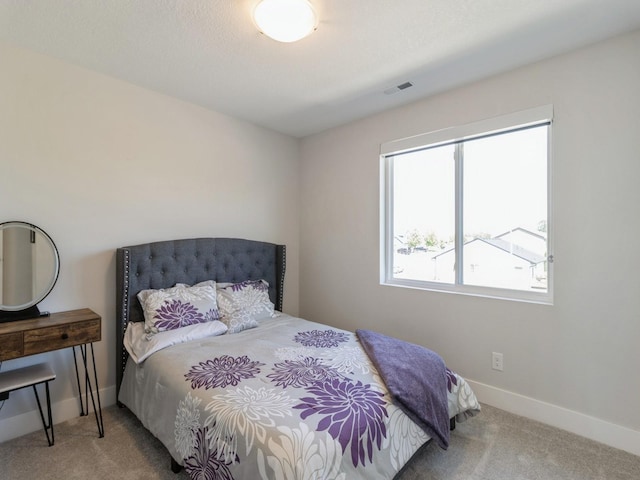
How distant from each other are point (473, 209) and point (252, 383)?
6.87 feet

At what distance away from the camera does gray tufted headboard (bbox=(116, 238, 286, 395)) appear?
2.26m

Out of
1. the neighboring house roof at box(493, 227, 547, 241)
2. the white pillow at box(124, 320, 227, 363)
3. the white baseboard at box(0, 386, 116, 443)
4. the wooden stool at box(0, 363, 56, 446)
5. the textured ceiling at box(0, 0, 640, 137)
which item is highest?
the textured ceiling at box(0, 0, 640, 137)

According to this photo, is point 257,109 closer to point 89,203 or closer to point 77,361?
point 89,203

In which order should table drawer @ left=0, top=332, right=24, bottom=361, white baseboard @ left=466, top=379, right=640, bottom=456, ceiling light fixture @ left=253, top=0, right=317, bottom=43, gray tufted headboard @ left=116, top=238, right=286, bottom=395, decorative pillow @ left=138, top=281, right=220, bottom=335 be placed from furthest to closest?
gray tufted headboard @ left=116, top=238, right=286, bottom=395
decorative pillow @ left=138, top=281, right=220, bottom=335
white baseboard @ left=466, top=379, right=640, bottom=456
table drawer @ left=0, top=332, right=24, bottom=361
ceiling light fixture @ left=253, top=0, right=317, bottom=43

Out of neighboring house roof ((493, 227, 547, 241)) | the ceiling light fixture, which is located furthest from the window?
the ceiling light fixture

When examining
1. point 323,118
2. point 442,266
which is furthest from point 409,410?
point 323,118

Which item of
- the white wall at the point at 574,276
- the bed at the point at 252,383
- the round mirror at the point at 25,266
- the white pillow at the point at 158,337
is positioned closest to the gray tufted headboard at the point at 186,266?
the bed at the point at 252,383

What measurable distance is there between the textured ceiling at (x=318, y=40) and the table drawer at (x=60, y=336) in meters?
1.73

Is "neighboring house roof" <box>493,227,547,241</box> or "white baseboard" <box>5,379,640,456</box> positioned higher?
"neighboring house roof" <box>493,227,547,241</box>

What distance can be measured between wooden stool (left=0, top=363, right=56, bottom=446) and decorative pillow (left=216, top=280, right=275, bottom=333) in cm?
108

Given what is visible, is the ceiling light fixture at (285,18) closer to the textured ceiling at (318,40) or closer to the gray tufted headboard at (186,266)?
the textured ceiling at (318,40)

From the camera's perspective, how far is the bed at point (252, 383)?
122 centimetres

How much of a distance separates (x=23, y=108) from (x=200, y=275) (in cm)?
161

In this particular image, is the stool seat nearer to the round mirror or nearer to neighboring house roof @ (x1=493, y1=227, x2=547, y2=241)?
the round mirror
